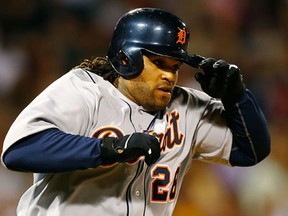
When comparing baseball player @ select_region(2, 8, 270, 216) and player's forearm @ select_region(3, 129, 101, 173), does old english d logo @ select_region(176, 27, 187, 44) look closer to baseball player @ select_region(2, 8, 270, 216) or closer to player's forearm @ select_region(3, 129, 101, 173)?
baseball player @ select_region(2, 8, 270, 216)

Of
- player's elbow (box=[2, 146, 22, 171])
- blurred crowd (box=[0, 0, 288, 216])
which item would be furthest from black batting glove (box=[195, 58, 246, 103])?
blurred crowd (box=[0, 0, 288, 216])

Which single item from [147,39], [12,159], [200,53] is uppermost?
[147,39]

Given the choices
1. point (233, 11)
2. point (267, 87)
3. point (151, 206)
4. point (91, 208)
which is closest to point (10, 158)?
point (91, 208)

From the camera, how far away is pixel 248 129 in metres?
2.11

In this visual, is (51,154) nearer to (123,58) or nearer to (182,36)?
(123,58)

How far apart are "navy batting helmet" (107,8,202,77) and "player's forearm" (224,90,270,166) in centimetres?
22

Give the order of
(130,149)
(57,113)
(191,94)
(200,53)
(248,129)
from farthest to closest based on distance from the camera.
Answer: (200,53) < (191,94) < (248,129) < (57,113) < (130,149)

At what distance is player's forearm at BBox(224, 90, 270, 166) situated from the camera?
2094 millimetres

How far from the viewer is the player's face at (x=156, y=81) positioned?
2.01 m

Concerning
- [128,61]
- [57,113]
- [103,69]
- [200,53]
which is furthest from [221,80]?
[200,53]

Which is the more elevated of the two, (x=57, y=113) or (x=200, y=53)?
(x=57, y=113)

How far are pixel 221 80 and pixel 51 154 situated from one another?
60cm

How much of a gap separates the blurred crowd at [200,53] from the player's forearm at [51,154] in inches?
73.2

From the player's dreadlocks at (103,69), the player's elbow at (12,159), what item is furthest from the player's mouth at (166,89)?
the player's elbow at (12,159)
